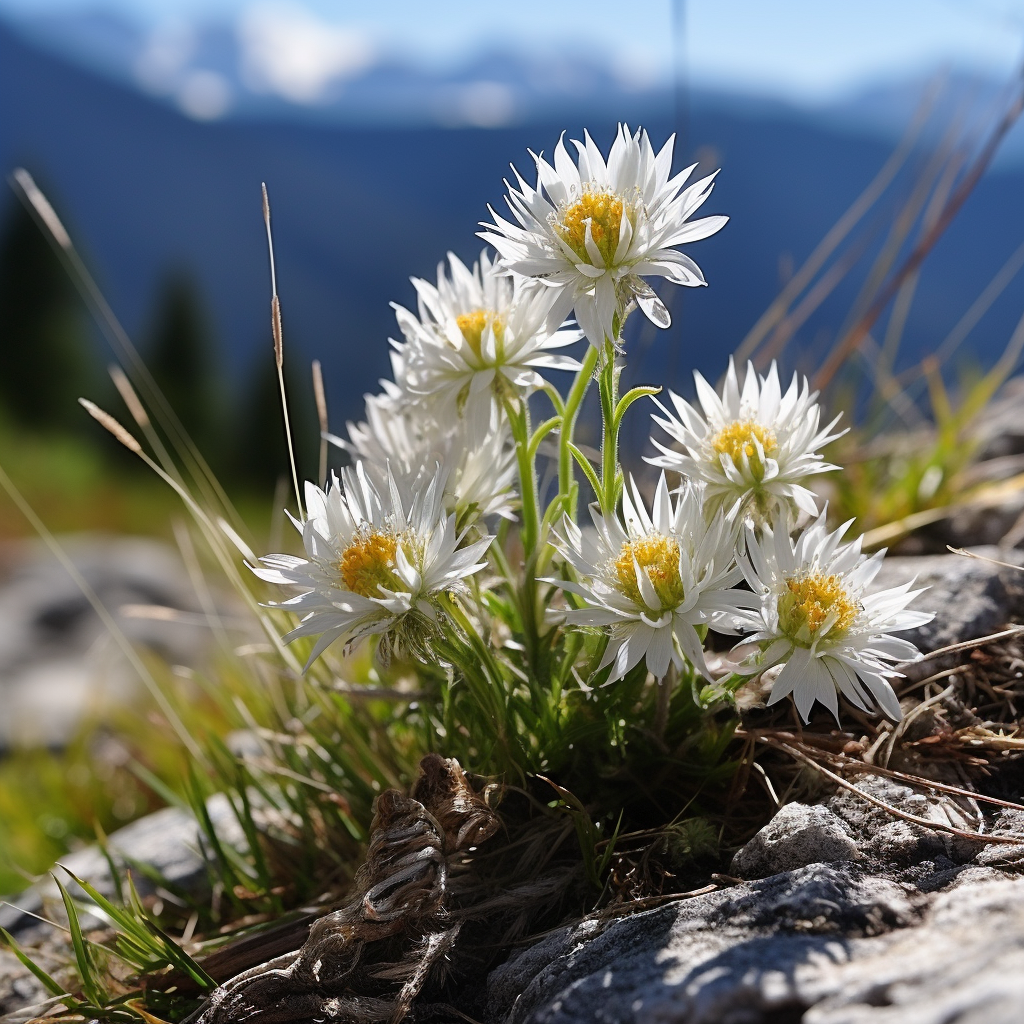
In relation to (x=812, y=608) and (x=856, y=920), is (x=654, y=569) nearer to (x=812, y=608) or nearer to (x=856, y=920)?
(x=812, y=608)

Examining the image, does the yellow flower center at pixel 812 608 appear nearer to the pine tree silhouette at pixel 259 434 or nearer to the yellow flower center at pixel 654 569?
the yellow flower center at pixel 654 569

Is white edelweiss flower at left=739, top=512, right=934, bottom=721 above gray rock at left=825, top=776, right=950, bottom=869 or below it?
above

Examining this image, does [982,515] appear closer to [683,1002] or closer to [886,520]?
[886,520]

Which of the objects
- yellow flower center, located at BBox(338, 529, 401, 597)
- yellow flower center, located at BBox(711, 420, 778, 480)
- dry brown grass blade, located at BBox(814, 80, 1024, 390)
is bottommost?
yellow flower center, located at BBox(338, 529, 401, 597)

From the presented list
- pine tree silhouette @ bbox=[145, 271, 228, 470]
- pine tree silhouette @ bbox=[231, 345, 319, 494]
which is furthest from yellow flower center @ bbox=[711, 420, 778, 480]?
pine tree silhouette @ bbox=[145, 271, 228, 470]

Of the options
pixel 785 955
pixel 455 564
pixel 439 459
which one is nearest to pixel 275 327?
pixel 439 459

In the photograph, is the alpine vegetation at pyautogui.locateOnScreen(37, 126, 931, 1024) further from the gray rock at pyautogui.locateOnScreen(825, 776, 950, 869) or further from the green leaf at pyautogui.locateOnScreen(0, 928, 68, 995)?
the gray rock at pyautogui.locateOnScreen(825, 776, 950, 869)
